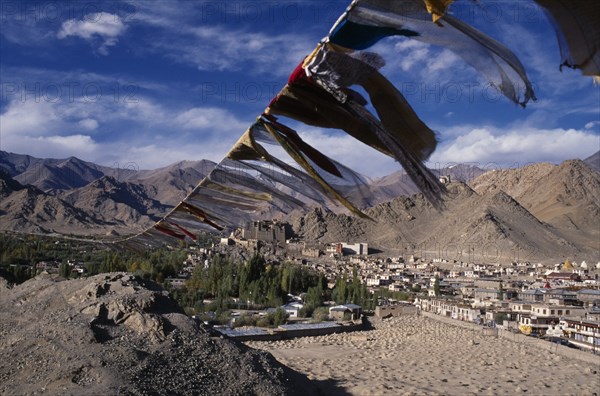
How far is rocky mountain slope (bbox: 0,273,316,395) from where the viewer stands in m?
6.22

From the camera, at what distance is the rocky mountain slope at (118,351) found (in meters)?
6.22

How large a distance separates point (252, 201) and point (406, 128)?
1836mm

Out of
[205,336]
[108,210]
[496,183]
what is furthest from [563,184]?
[205,336]

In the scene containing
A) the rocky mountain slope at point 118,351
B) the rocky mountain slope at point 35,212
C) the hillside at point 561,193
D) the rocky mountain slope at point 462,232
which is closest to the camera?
the rocky mountain slope at point 118,351

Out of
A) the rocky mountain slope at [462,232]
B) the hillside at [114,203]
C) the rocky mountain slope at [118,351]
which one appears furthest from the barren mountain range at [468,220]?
the rocky mountain slope at [118,351]

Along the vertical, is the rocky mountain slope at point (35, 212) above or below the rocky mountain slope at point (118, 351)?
above

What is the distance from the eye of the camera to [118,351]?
695 centimetres

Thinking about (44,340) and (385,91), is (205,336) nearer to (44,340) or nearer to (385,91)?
(44,340)

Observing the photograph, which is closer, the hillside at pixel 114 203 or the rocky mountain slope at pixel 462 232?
the rocky mountain slope at pixel 462 232

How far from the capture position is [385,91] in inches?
86.9

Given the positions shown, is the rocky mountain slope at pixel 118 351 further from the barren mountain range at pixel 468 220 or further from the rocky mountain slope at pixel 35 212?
the rocky mountain slope at pixel 35 212

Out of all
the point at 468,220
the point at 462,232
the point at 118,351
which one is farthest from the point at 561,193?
the point at 118,351

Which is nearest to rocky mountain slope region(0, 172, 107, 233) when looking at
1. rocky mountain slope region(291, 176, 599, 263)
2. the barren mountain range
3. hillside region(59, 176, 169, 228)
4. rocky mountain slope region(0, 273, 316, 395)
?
the barren mountain range

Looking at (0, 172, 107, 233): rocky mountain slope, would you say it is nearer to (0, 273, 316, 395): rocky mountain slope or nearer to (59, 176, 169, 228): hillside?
(59, 176, 169, 228): hillside
